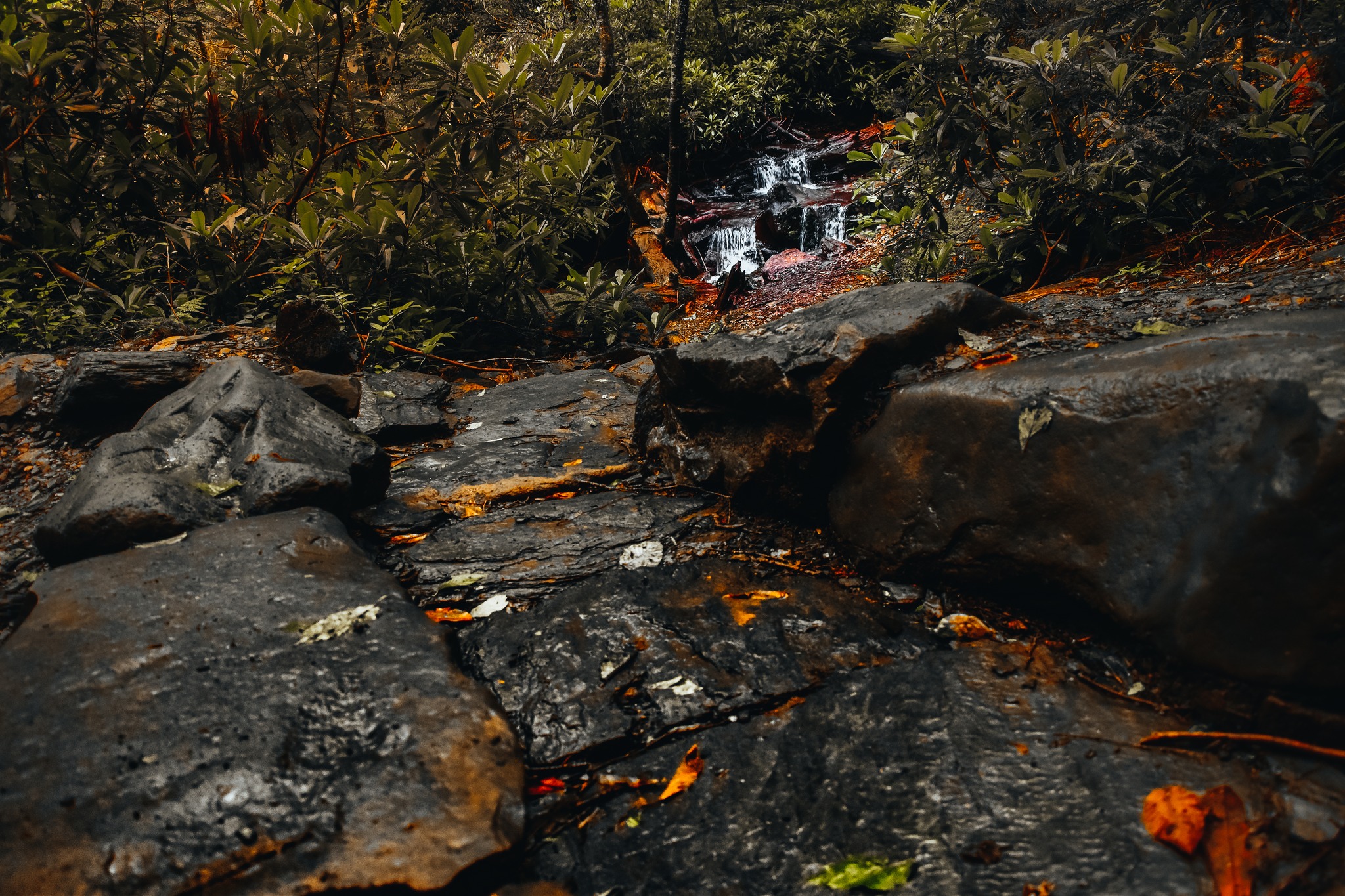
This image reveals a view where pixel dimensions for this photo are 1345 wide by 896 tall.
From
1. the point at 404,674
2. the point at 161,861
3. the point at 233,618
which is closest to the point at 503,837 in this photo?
the point at 404,674

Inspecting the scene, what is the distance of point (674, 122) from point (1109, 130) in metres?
5.05

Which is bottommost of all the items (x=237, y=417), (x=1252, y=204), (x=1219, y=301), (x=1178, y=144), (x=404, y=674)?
(x=404, y=674)

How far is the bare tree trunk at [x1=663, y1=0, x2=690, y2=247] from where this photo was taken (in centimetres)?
729

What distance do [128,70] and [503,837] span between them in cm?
559

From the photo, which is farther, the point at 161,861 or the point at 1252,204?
the point at 1252,204

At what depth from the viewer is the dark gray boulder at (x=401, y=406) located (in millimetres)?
3760

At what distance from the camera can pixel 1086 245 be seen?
161 inches

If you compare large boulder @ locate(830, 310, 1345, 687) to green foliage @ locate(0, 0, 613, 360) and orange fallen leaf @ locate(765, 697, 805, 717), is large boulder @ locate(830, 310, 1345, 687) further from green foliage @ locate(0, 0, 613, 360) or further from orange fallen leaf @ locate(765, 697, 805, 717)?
green foliage @ locate(0, 0, 613, 360)

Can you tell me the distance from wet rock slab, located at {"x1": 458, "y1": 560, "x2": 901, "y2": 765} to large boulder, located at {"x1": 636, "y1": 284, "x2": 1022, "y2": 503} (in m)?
0.51

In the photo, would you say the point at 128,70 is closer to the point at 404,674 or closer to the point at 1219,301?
the point at 404,674

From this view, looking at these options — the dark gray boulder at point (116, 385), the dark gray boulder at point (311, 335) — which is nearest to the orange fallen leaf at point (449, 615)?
the dark gray boulder at point (116, 385)

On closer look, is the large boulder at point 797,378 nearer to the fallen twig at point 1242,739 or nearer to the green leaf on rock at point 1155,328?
the green leaf on rock at point 1155,328

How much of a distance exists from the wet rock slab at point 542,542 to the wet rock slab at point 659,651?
0.20m

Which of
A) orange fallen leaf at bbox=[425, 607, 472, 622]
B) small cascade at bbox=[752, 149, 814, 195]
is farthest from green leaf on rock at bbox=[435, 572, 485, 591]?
small cascade at bbox=[752, 149, 814, 195]
